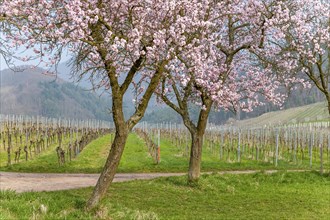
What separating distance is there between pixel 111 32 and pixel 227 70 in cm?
1030

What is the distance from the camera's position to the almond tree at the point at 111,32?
1170 centimetres

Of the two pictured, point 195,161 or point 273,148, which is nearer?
point 195,161

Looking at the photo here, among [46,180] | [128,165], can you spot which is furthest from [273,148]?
[46,180]

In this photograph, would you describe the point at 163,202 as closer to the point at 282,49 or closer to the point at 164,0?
the point at 164,0

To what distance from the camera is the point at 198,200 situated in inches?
705

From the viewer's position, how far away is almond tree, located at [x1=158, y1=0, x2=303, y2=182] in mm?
19828

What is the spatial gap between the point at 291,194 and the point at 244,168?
1116 cm

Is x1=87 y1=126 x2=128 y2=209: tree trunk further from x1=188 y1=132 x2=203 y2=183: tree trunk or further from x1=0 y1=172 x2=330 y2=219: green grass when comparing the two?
x1=188 y1=132 x2=203 y2=183: tree trunk

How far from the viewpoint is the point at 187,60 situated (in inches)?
707

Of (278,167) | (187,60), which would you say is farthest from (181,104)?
(278,167)

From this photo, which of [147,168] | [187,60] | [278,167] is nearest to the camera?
[187,60]

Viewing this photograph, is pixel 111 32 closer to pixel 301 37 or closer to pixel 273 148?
pixel 301 37

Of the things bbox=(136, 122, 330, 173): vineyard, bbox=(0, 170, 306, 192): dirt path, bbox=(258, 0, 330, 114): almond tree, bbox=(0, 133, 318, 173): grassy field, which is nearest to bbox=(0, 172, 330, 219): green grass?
bbox=(0, 170, 306, 192): dirt path

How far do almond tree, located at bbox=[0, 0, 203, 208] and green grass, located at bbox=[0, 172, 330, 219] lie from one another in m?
1.28
